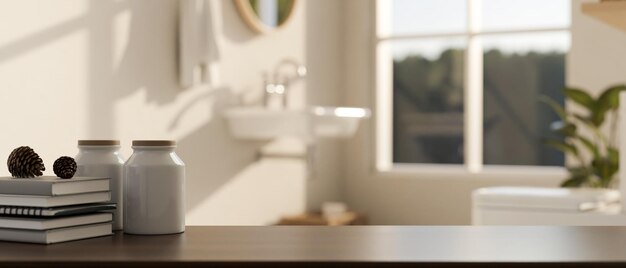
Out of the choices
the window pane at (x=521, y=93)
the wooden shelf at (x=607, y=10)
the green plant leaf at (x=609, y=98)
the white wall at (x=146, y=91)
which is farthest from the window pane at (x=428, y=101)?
the wooden shelf at (x=607, y=10)

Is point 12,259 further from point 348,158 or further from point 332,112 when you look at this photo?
point 348,158

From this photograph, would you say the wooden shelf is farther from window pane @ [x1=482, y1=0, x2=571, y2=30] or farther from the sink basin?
window pane @ [x1=482, y1=0, x2=571, y2=30]

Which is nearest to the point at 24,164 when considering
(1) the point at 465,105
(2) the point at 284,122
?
(2) the point at 284,122

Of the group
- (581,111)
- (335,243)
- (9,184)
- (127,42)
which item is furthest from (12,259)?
(581,111)

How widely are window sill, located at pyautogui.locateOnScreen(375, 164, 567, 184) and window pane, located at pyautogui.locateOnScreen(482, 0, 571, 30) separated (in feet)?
2.76

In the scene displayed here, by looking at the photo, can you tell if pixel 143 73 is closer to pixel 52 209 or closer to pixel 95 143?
pixel 95 143

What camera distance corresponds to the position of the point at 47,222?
1.36 meters

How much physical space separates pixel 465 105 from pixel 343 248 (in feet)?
14.0

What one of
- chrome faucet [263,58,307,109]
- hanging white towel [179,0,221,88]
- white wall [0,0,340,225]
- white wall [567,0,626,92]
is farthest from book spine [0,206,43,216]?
white wall [567,0,626,92]

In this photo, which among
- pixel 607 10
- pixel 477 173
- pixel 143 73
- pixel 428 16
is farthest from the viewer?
pixel 428 16

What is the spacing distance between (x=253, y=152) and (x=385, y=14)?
4.97ft

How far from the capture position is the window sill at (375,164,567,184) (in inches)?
205

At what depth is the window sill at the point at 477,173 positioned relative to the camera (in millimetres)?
5211

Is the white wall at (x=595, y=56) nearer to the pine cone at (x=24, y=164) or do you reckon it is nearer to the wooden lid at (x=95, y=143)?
the wooden lid at (x=95, y=143)
